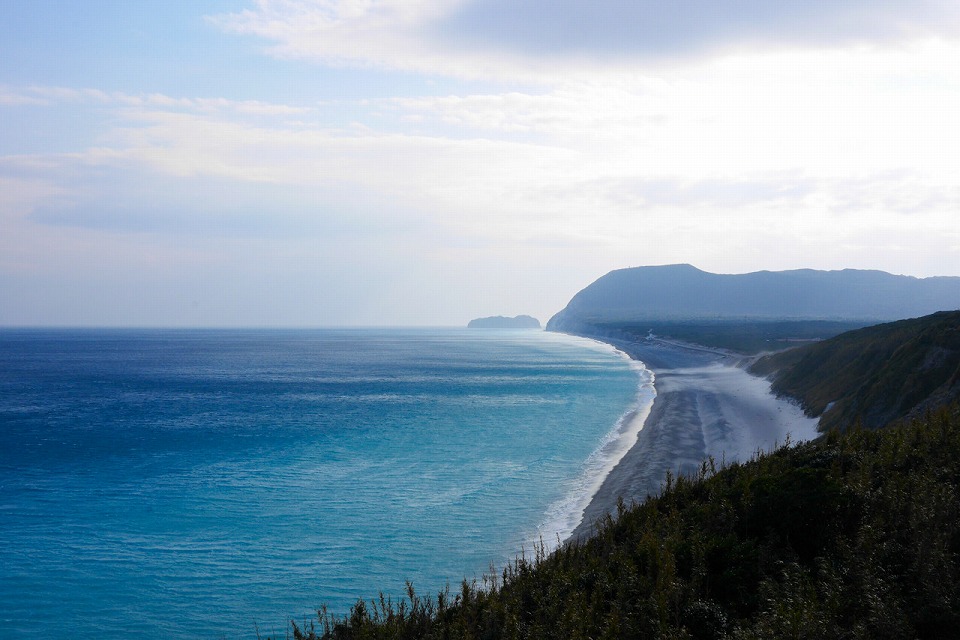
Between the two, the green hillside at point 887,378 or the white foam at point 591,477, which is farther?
the green hillside at point 887,378

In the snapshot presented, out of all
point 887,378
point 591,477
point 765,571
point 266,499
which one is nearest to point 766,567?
point 765,571

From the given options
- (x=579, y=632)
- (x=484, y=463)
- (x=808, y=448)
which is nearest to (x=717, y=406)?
(x=484, y=463)

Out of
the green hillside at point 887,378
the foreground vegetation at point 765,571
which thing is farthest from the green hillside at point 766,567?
the green hillside at point 887,378

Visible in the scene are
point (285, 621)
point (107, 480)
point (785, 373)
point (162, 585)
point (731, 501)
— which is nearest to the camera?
point (731, 501)

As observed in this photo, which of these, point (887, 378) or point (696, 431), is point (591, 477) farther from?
point (887, 378)

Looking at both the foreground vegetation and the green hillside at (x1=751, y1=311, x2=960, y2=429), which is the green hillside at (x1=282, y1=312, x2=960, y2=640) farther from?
the green hillside at (x1=751, y1=311, x2=960, y2=429)

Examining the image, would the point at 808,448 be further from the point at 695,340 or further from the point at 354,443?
the point at 695,340

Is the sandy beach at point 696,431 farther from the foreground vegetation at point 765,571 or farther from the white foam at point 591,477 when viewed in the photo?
the foreground vegetation at point 765,571
